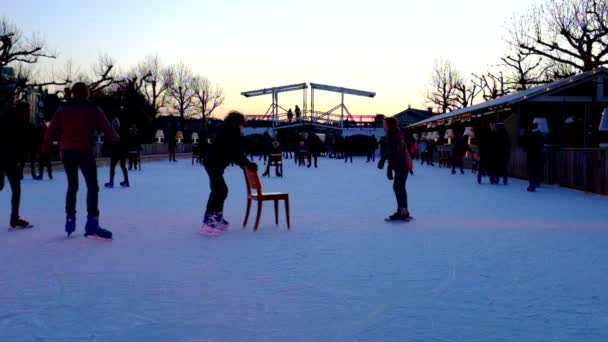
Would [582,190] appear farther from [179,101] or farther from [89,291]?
[179,101]

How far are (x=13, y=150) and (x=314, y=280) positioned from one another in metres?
4.44

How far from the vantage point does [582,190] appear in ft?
45.3

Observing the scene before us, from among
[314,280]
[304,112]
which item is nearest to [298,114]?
[304,112]

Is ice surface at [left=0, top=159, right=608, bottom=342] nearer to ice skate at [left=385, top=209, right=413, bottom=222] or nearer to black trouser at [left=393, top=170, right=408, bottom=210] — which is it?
ice skate at [left=385, top=209, right=413, bottom=222]

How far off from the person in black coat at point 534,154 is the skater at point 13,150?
10.1 meters

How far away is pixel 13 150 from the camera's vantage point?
755 centimetres

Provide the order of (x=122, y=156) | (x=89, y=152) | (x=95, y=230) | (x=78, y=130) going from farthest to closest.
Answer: (x=122, y=156) → (x=95, y=230) → (x=89, y=152) → (x=78, y=130)

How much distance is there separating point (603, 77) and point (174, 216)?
16414 mm

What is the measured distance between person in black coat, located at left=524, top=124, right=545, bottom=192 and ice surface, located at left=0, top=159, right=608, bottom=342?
15.9 feet

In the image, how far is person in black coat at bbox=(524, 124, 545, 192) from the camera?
1396 centimetres

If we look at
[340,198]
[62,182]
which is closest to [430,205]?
[340,198]

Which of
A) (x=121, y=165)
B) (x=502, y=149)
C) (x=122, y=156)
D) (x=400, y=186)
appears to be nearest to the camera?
(x=400, y=186)

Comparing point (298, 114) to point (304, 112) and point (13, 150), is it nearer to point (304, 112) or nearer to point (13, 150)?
point (304, 112)

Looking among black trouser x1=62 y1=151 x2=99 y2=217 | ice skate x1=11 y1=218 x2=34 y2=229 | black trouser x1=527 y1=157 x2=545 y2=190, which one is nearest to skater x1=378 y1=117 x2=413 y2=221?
black trouser x1=62 y1=151 x2=99 y2=217
